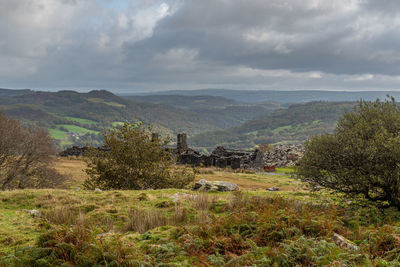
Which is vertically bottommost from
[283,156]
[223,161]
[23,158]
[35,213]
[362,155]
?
[283,156]

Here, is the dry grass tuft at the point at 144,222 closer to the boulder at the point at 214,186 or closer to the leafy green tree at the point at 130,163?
the boulder at the point at 214,186

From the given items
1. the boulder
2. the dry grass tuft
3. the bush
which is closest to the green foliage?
the dry grass tuft

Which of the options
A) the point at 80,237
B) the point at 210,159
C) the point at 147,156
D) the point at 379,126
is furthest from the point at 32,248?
the point at 210,159

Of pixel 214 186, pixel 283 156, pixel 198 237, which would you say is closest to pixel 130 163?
pixel 214 186

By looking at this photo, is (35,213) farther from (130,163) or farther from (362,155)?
(362,155)

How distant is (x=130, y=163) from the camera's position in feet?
62.9

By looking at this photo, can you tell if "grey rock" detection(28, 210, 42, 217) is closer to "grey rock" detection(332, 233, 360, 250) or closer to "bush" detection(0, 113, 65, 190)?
"grey rock" detection(332, 233, 360, 250)

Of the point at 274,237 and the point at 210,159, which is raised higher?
the point at 274,237

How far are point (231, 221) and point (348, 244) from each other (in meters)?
2.91

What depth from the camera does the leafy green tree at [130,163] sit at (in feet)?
62.6

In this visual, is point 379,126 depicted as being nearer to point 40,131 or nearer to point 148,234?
point 148,234

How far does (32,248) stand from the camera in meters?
6.54

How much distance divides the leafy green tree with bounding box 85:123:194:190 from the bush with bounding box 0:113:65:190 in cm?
602

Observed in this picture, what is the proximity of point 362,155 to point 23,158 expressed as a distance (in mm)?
23730
